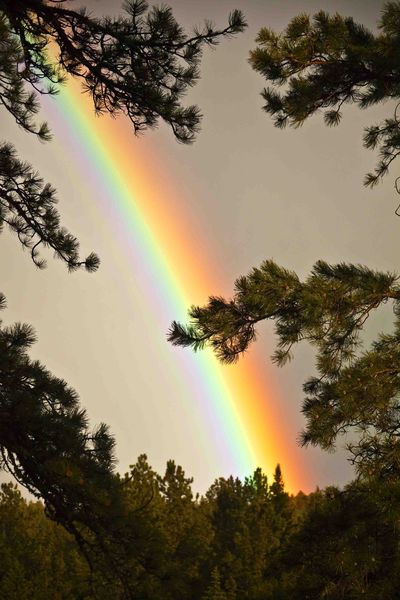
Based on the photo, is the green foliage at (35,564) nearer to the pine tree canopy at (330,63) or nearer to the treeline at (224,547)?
the treeline at (224,547)

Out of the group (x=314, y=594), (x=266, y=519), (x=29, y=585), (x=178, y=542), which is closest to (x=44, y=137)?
(x=314, y=594)

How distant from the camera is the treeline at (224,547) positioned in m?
4.57

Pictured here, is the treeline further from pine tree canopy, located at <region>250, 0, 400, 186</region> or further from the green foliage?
pine tree canopy, located at <region>250, 0, 400, 186</region>

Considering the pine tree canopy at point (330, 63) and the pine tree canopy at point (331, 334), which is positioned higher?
the pine tree canopy at point (330, 63)

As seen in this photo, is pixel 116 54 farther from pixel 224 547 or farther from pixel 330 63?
pixel 224 547

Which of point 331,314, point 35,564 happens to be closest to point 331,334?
point 331,314

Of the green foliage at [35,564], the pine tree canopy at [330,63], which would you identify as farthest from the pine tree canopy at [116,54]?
the green foliage at [35,564]

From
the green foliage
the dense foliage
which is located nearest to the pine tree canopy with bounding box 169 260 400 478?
the dense foliage

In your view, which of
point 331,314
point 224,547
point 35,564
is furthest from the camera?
point 224,547

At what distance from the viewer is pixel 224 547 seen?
2170cm

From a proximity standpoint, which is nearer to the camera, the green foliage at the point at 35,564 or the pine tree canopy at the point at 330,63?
the pine tree canopy at the point at 330,63

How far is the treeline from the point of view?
15.0 feet

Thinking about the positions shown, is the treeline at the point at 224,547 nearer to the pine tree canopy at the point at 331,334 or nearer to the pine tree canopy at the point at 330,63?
the pine tree canopy at the point at 331,334

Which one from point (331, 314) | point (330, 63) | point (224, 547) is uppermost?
point (224, 547)
